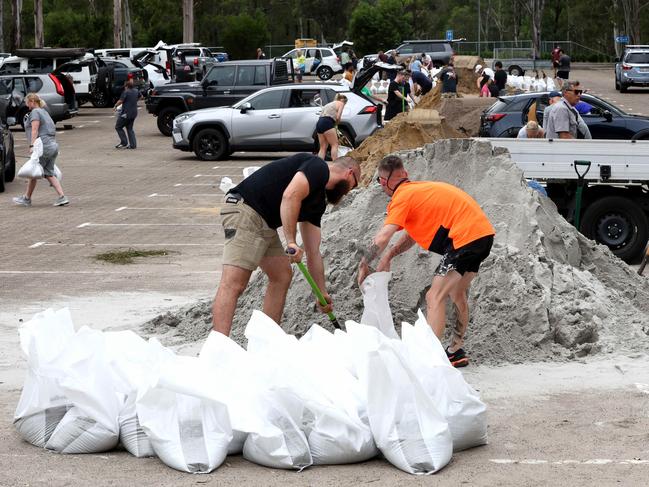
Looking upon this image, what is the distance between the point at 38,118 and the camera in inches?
728

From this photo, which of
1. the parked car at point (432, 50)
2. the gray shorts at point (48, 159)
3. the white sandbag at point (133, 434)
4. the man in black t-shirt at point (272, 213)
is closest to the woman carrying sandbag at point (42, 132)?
the gray shorts at point (48, 159)

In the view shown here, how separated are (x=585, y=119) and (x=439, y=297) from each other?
14.4 meters

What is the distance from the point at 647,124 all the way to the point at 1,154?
1145 cm

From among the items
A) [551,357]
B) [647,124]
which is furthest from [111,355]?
[647,124]

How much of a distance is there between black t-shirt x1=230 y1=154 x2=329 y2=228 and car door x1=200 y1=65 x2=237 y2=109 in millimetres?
22315

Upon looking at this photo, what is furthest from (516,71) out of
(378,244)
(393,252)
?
(378,244)

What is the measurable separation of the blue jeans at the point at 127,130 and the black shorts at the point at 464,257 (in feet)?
70.6

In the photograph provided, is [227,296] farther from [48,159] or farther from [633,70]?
[633,70]

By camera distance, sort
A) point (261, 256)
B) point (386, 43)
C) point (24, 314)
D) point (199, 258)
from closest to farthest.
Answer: point (261, 256)
point (24, 314)
point (199, 258)
point (386, 43)

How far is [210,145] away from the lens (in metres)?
26.4

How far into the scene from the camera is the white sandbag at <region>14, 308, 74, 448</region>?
683 cm

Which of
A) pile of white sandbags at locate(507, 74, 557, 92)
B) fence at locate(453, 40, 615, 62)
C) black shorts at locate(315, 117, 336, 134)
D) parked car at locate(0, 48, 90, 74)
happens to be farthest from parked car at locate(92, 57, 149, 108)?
fence at locate(453, 40, 615, 62)

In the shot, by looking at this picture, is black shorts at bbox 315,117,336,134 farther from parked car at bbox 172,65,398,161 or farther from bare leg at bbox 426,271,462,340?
bare leg at bbox 426,271,462,340

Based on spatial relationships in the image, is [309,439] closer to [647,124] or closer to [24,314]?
[24,314]
